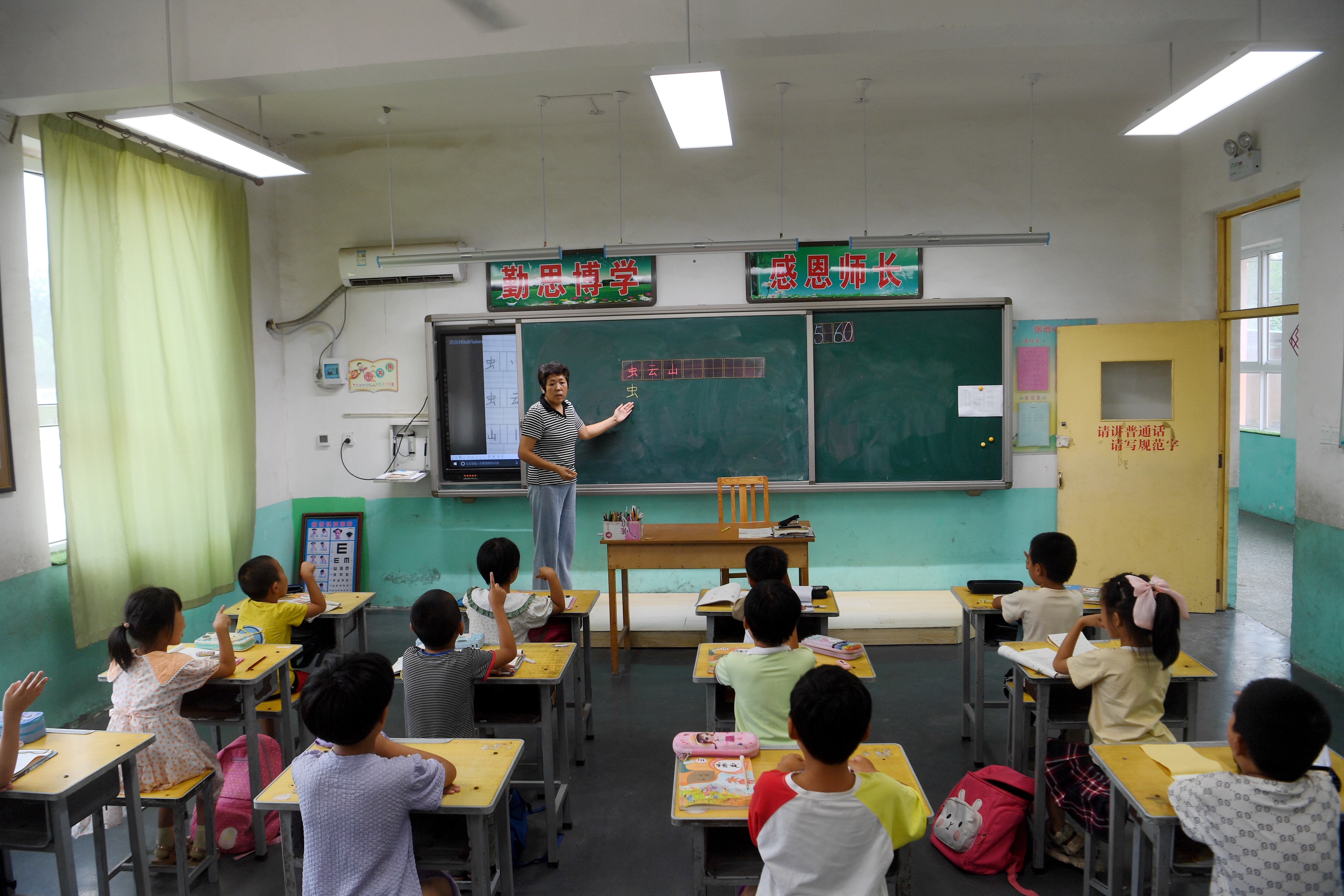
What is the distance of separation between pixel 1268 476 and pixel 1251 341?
1549 mm

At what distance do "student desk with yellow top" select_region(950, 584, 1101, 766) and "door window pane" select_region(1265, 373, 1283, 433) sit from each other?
686cm

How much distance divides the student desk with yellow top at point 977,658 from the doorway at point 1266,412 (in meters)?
3.26

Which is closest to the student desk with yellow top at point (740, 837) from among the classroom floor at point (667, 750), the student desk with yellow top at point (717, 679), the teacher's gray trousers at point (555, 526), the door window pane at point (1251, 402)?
the student desk with yellow top at point (717, 679)

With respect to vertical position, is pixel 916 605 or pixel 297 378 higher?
pixel 297 378

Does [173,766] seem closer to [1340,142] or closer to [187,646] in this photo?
[187,646]

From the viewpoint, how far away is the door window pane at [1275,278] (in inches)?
308

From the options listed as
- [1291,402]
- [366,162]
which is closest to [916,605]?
[366,162]

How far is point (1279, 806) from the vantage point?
1.58 metres

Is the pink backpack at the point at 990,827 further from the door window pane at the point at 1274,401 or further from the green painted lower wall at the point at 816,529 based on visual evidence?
the door window pane at the point at 1274,401

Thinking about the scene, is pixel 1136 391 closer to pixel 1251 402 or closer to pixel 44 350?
pixel 1251 402

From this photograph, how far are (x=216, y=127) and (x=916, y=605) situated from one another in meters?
4.60

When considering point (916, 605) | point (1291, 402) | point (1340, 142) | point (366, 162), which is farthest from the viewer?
point (1291, 402)

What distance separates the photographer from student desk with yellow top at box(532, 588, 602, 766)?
3.40 m

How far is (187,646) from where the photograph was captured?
9.84 feet
